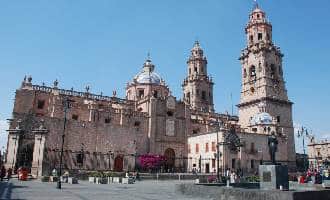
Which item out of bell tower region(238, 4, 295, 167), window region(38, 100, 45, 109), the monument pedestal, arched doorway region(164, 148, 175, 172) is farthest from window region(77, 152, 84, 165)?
the monument pedestal

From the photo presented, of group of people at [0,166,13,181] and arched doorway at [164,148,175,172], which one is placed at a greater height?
arched doorway at [164,148,175,172]

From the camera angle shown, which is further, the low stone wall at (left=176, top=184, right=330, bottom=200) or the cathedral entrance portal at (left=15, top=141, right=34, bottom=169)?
the cathedral entrance portal at (left=15, top=141, right=34, bottom=169)

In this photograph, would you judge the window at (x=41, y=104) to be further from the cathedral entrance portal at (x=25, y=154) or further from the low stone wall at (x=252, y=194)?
the low stone wall at (x=252, y=194)

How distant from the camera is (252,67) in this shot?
63156mm

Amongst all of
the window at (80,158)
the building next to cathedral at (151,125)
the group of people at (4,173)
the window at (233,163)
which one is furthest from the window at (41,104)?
the window at (233,163)

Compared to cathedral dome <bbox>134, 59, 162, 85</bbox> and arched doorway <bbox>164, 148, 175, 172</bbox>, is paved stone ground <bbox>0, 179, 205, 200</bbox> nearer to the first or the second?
arched doorway <bbox>164, 148, 175, 172</bbox>

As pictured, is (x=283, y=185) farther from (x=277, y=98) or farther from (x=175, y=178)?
(x=277, y=98)

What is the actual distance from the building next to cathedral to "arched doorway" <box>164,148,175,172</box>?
16 cm

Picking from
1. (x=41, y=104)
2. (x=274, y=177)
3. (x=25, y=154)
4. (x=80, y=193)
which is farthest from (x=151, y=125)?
(x=274, y=177)

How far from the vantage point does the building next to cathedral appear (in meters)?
41.2

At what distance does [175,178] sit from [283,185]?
22583 mm

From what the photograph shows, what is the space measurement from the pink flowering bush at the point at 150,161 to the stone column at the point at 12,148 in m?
16.4

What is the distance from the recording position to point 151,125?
4916cm

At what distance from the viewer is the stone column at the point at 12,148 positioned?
1375 inches
